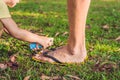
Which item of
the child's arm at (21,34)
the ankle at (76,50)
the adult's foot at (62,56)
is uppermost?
the child's arm at (21,34)

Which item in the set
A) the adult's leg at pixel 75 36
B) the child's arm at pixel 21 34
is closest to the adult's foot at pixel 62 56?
the adult's leg at pixel 75 36

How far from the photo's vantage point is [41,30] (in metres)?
5.01

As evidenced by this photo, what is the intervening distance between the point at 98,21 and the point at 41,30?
0.95 m

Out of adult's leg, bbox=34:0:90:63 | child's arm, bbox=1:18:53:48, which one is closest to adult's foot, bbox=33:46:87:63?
adult's leg, bbox=34:0:90:63

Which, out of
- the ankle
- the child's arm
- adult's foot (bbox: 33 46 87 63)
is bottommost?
adult's foot (bbox: 33 46 87 63)

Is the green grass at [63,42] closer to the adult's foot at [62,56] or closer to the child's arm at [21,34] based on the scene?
the adult's foot at [62,56]

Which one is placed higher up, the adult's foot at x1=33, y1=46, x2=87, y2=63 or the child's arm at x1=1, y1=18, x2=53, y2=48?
the child's arm at x1=1, y1=18, x2=53, y2=48

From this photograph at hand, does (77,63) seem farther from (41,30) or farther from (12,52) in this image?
(41,30)

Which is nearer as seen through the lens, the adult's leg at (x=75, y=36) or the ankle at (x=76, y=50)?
the adult's leg at (x=75, y=36)

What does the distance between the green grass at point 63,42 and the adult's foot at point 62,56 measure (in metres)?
0.06

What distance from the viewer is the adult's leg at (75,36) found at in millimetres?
3561

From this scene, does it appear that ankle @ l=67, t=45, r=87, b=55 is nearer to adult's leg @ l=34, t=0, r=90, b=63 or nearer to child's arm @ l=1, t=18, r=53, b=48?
adult's leg @ l=34, t=0, r=90, b=63

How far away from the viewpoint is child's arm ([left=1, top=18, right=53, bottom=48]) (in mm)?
3674

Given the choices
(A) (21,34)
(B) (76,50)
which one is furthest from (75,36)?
(A) (21,34)
